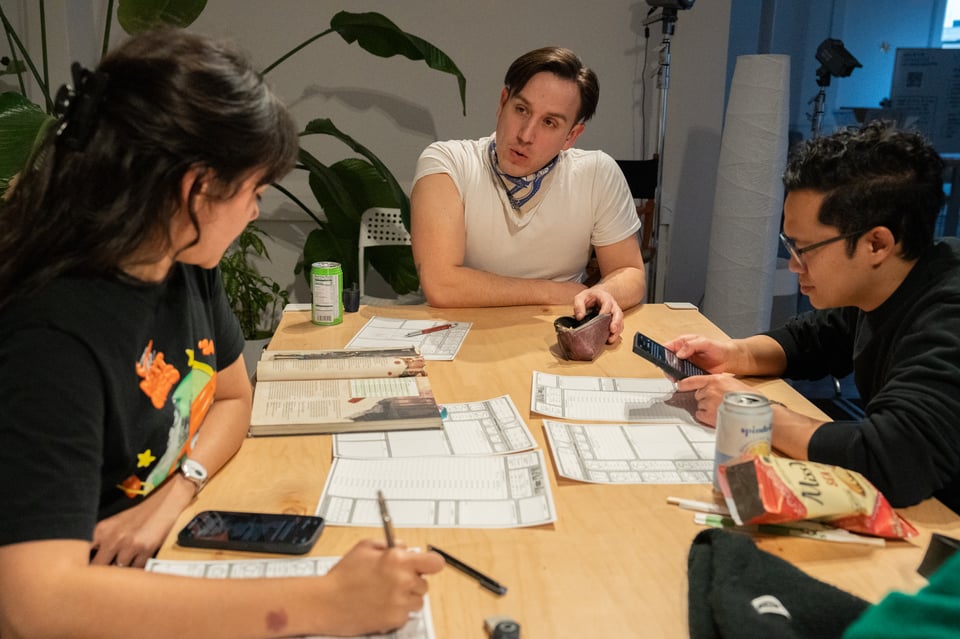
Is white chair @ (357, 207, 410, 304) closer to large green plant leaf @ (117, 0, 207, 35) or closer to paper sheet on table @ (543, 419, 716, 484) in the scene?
large green plant leaf @ (117, 0, 207, 35)

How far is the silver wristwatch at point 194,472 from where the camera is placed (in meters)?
1.15

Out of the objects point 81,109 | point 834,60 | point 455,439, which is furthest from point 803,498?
point 834,60

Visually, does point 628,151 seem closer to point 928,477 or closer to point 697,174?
point 697,174

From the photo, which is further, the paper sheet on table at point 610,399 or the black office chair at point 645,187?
the black office chair at point 645,187

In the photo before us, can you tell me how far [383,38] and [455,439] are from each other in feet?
6.57

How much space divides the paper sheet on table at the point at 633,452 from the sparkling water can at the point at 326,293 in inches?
30.8

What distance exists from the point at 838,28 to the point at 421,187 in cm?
266

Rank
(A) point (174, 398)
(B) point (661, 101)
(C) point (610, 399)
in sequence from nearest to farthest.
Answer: (A) point (174, 398)
(C) point (610, 399)
(B) point (661, 101)

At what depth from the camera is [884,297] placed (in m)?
1.42

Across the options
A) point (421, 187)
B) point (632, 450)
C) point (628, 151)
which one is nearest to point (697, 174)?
point (628, 151)

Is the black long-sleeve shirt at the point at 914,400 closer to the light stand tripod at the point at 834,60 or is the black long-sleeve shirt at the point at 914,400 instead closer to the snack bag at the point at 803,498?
the snack bag at the point at 803,498

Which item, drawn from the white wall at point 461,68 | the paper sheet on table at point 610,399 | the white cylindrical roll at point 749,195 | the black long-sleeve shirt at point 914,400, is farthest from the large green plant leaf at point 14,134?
the white cylindrical roll at point 749,195

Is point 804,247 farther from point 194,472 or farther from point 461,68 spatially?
point 461,68

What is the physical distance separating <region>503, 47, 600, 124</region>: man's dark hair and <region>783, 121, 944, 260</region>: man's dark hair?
0.94m
